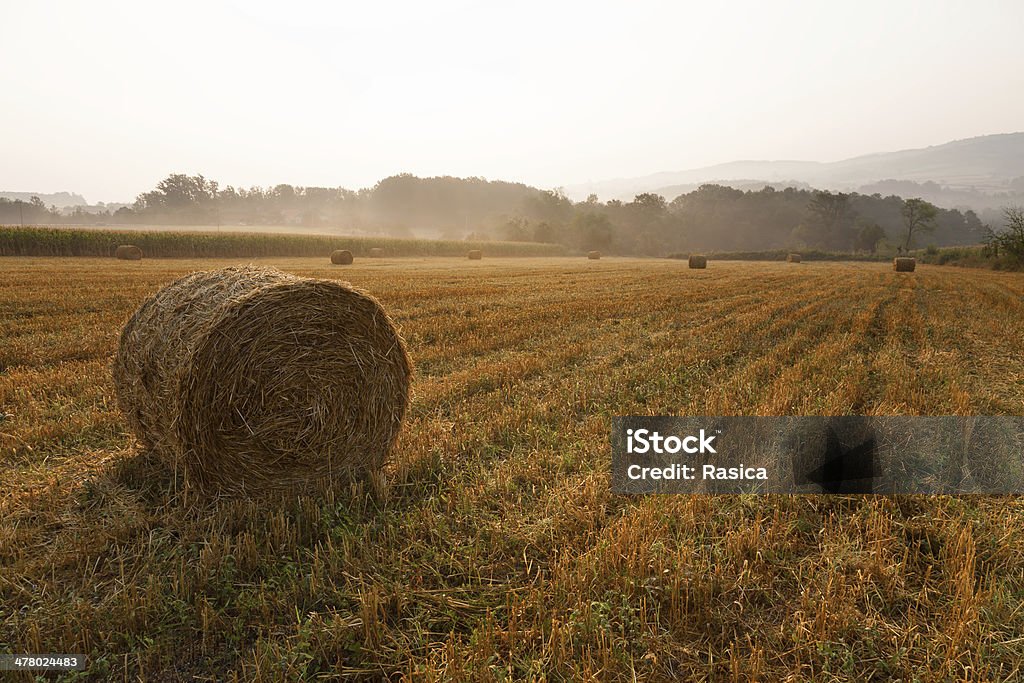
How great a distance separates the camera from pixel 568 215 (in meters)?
125

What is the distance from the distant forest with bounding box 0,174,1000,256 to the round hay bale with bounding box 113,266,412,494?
87.8 m

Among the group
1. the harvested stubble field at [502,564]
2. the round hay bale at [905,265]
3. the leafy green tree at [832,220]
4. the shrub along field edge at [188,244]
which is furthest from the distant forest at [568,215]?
the harvested stubble field at [502,564]

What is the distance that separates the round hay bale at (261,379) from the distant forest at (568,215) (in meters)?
87.8

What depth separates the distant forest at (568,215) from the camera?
10112 centimetres

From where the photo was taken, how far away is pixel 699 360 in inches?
308

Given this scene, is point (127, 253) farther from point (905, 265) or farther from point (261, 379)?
point (905, 265)

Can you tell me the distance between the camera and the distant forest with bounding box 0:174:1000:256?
332 ft

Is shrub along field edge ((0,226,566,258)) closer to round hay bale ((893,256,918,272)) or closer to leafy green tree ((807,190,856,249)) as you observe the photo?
round hay bale ((893,256,918,272))

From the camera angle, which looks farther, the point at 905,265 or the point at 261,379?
the point at 905,265

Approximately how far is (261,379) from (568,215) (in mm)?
125851

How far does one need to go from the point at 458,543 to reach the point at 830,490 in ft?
9.60

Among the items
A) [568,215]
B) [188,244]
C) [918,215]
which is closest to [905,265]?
[188,244]

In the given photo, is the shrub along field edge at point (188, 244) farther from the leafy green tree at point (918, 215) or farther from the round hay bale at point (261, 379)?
the leafy green tree at point (918, 215)

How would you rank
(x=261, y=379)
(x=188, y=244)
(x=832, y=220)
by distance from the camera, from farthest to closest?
(x=832, y=220), (x=188, y=244), (x=261, y=379)
